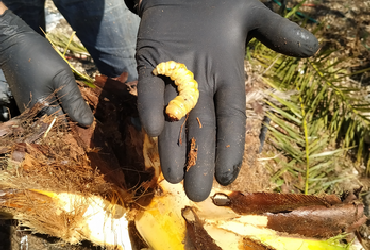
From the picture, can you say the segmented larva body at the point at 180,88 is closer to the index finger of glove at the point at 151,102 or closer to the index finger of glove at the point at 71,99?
the index finger of glove at the point at 151,102

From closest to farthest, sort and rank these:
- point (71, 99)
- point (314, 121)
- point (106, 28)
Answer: point (71, 99)
point (106, 28)
point (314, 121)

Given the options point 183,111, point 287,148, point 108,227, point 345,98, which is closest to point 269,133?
point 287,148

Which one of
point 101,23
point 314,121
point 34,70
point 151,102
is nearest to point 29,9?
point 101,23

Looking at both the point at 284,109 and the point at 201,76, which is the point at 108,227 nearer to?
the point at 201,76

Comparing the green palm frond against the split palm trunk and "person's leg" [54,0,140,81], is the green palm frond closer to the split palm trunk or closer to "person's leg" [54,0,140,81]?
the split palm trunk

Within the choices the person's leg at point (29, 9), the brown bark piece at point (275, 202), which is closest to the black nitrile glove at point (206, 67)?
the brown bark piece at point (275, 202)

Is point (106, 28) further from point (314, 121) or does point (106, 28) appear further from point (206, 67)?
point (314, 121)
